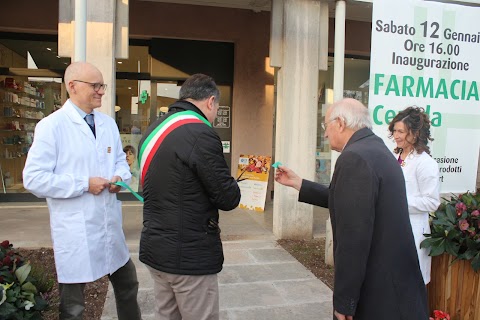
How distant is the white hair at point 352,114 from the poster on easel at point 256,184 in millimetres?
5892

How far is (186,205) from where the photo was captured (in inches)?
88.4

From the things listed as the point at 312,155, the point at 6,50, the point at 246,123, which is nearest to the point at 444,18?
the point at 312,155

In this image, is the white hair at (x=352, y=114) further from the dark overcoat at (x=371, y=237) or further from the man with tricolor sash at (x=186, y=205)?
the man with tricolor sash at (x=186, y=205)

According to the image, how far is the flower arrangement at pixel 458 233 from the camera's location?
2.94 m

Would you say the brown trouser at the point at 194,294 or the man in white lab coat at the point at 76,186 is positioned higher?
the man in white lab coat at the point at 76,186

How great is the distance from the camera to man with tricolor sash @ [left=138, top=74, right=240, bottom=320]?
2.21 meters

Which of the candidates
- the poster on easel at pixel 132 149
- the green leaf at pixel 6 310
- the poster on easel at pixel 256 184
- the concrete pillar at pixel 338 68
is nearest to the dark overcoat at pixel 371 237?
the green leaf at pixel 6 310

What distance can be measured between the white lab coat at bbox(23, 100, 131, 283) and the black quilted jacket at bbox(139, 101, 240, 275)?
1.98 ft

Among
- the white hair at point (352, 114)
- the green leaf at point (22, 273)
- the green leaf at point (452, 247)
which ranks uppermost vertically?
the white hair at point (352, 114)

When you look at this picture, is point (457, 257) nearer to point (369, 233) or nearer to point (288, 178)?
point (288, 178)

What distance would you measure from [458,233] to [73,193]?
2.73 m

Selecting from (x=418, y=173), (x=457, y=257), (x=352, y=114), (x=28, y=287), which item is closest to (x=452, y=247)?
(x=457, y=257)

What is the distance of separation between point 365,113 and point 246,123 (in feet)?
22.8

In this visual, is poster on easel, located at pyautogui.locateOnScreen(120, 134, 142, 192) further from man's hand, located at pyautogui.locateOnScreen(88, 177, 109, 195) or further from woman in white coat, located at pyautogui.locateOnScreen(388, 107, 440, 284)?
woman in white coat, located at pyautogui.locateOnScreen(388, 107, 440, 284)
